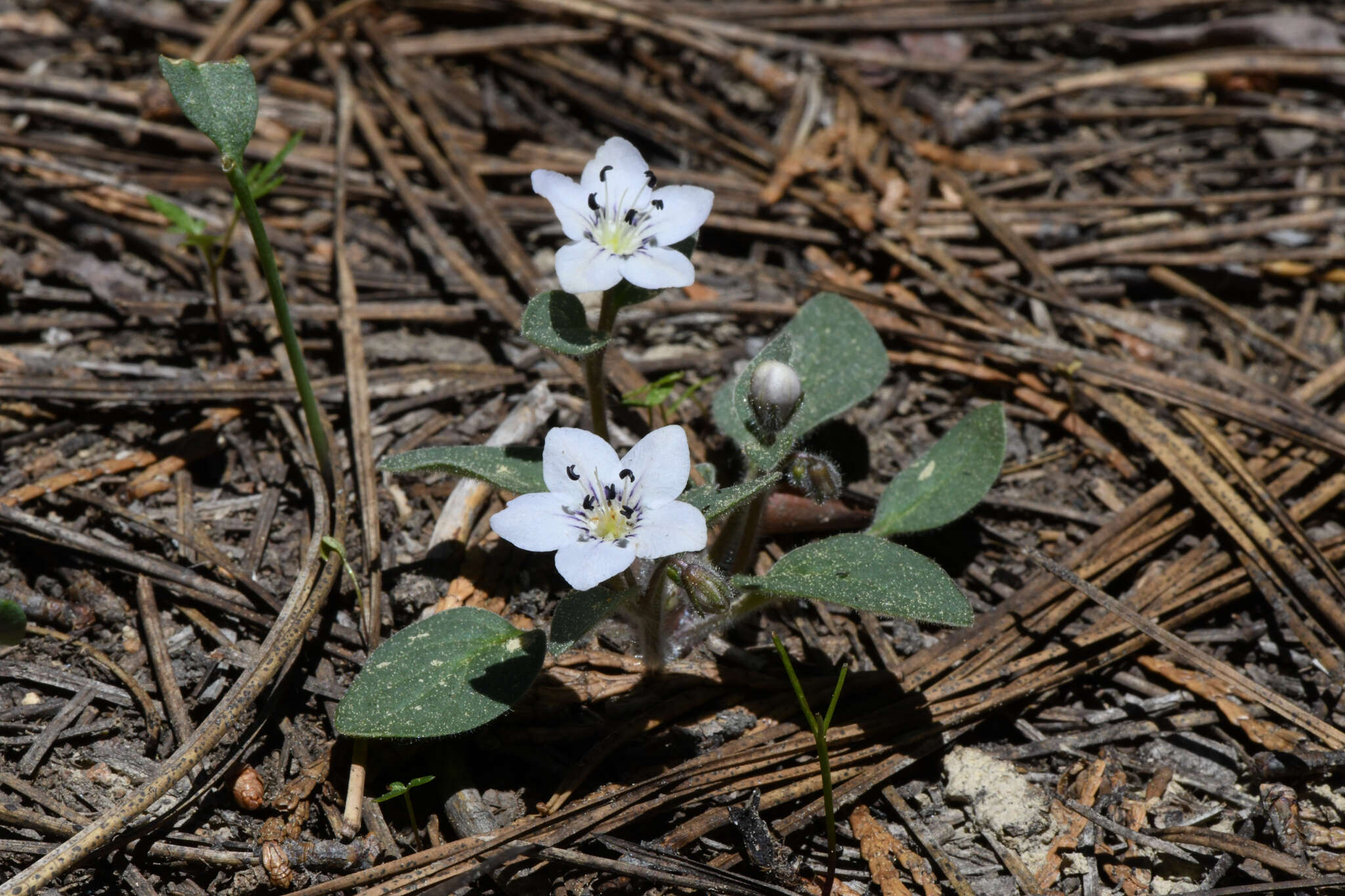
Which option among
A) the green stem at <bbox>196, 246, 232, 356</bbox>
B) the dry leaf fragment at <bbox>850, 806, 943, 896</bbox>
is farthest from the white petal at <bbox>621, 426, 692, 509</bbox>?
the green stem at <bbox>196, 246, 232, 356</bbox>

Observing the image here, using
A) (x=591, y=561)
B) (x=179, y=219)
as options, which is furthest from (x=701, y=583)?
(x=179, y=219)

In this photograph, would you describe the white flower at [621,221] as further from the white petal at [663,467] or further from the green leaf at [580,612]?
the green leaf at [580,612]

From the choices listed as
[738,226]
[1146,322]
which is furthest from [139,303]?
[1146,322]

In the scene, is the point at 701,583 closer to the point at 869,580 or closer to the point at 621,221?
the point at 869,580

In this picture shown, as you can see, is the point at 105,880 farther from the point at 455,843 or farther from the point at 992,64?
the point at 992,64

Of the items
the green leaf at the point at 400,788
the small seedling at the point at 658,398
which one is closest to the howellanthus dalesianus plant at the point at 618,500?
the green leaf at the point at 400,788

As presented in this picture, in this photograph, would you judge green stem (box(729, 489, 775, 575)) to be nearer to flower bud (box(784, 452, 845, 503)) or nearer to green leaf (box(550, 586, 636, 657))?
flower bud (box(784, 452, 845, 503))
